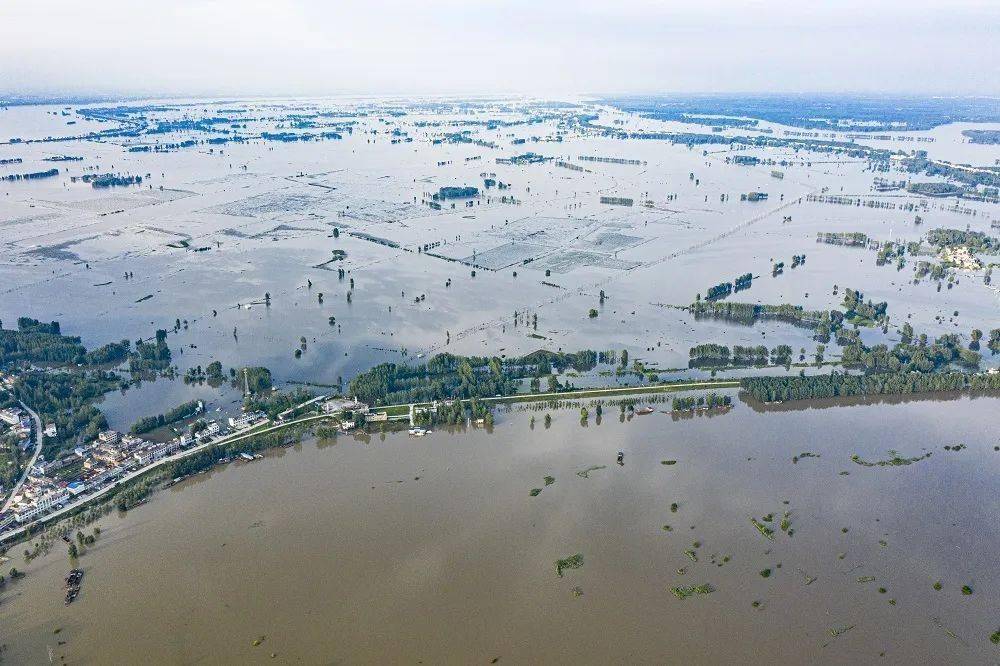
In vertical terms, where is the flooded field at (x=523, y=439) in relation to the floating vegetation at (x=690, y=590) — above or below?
above

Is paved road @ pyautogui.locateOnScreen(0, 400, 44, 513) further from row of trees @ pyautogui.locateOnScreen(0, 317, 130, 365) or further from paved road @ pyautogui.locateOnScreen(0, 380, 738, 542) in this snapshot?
row of trees @ pyautogui.locateOnScreen(0, 317, 130, 365)

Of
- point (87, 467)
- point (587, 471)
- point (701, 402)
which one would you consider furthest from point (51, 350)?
point (701, 402)

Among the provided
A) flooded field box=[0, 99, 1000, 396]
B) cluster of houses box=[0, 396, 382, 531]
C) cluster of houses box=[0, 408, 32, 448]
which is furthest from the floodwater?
flooded field box=[0, 99, 1000, 396]

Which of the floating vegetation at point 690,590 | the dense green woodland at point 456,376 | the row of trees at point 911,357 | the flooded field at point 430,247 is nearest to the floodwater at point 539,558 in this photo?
the floating vegetation at point 690,590

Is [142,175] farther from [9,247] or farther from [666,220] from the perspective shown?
[666,220]

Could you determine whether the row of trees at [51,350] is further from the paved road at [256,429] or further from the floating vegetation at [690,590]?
the floating vegetation at [690,590]

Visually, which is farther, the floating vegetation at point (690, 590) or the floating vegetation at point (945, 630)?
the floating vegetation at point (690, 590)

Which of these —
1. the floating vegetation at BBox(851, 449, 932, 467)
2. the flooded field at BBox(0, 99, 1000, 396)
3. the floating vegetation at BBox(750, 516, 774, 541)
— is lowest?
the floating vegetation at BBox(750, 516, 774, 541)
